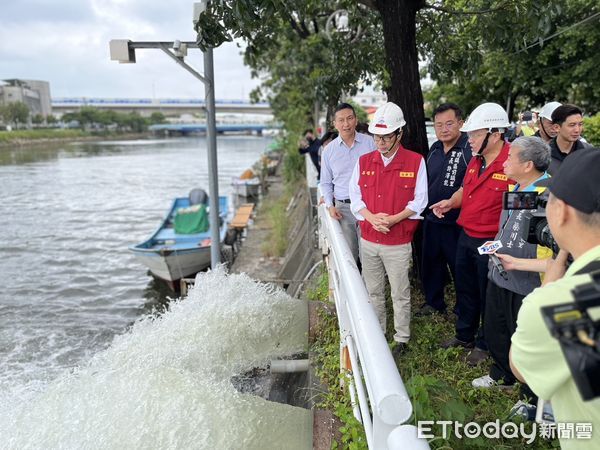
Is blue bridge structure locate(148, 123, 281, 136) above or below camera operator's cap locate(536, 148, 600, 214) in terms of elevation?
above

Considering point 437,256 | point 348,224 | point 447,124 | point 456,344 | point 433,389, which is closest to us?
point 433,389

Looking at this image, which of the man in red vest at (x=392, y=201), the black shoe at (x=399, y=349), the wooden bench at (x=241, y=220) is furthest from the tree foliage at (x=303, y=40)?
the wooden bench at (x=241, y=220)

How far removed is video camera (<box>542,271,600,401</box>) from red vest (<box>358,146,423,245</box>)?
2316 millimetres

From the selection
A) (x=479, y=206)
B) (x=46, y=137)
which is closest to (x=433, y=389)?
(x=479, y=206)

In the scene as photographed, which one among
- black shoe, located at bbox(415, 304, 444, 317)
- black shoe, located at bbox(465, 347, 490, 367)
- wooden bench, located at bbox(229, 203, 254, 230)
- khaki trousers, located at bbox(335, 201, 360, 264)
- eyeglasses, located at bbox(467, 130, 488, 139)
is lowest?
wooden bench, located at bbox(229, 203, 254, 230)

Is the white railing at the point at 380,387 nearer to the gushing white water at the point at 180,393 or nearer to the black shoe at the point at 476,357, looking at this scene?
the gushing white water at the point at 180,393

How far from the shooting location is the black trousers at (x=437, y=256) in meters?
3.78

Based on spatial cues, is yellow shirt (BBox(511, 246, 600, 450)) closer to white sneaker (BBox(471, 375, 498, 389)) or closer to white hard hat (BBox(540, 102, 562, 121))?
white sneaker (BBox(471, 375, 498, 389))

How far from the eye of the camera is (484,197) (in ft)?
10.4

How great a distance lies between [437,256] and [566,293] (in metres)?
2.89

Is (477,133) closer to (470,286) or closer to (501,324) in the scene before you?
(470,286)

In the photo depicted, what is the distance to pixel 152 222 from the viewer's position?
18984 mm

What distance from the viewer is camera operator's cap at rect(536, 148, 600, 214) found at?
1.20m

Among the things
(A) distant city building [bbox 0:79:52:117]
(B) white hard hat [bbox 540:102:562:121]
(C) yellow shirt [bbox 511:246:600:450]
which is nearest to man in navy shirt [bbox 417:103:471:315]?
(B) white hard hat [bbox 540:102:562:121]
